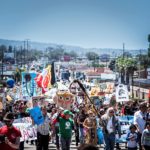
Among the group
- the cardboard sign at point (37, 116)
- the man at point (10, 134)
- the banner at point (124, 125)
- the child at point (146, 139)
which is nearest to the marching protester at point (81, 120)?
the banner at point (124, 125)

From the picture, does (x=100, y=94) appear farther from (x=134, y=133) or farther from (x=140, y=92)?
(x=140, y=92)

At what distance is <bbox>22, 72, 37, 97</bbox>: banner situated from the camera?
88.9 ft

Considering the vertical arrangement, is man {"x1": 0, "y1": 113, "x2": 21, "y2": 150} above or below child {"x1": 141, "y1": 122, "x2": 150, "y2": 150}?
above

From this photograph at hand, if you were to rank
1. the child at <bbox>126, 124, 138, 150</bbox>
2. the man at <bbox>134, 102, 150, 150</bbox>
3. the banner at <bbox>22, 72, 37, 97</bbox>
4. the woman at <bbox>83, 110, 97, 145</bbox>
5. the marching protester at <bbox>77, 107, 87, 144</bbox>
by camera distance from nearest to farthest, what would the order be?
the child at <bbox>126, 124, 138, 150</bbox> → the man at <bbox>134, 102, 150, 150</bbox> → the woman at <bbox>83, 110, 97, 145</bbox> → the marching protester at <bbox>77, 107, 87, 144</bbox> → the banner at <bbox>22, 72, 37, 97</bbox>

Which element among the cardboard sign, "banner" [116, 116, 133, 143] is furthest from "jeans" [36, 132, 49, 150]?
"banner" [116, 116, 133, 143]

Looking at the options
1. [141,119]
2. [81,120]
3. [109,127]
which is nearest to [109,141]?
[109,127]

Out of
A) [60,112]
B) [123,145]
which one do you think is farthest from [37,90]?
[60,112]

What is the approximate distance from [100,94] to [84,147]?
30616 millimetres

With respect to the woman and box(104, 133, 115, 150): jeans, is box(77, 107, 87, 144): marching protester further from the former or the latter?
box(104, 133, 115, 150): jeans

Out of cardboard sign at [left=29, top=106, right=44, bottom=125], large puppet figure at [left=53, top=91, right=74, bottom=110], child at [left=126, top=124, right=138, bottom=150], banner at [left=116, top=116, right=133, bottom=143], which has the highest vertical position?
large puppet figure at [left=53, top=91, right=74, bottom=110]

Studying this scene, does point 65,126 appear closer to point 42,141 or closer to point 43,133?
point 43,133

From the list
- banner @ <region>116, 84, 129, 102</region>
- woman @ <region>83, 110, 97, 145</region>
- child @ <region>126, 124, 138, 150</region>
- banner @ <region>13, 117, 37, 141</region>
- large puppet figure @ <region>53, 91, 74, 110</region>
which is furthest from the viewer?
banner @ <region>116, 84, 129, 102</region>

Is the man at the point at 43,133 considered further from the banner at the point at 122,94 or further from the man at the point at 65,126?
the banner at the point at 122,94

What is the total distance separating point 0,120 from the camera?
13.1 metres
